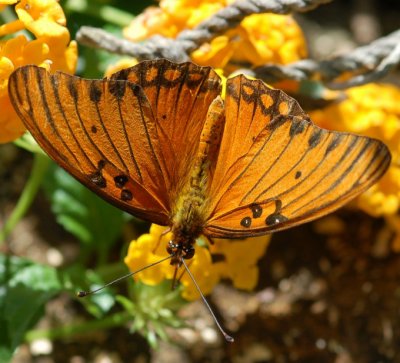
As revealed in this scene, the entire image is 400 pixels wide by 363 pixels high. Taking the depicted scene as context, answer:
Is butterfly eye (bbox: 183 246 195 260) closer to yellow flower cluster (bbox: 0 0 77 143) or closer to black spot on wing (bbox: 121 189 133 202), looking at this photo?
black spot on wing (bbox: 121 189 133 202)

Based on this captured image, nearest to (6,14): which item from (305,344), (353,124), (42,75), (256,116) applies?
(42,75)

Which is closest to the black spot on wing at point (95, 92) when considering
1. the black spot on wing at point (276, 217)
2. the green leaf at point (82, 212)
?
the black spot on wing at point (276, 217)

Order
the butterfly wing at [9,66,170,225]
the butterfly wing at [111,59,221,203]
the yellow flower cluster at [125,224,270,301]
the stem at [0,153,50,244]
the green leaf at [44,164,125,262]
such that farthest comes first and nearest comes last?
the green leaf at [44,164,125,262], the stem at [0,153,50,244], the yellow flower cluster at [125,224,270,301], the butterfly wing at [111,59,221,203], the butterfly wing at [9,66,170,225]

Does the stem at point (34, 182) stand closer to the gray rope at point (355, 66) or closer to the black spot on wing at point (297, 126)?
the gray rope at point (355, 66)

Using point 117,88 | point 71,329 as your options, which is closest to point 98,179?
point 117,88

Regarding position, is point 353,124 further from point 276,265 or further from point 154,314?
point 154,314

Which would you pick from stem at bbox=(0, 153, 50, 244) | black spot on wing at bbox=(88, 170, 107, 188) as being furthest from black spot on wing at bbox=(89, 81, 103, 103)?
stem at bbox=(0, 153, 50, 244)
